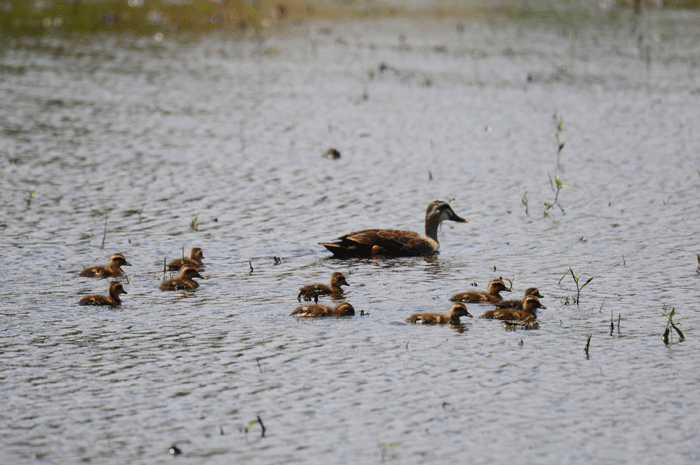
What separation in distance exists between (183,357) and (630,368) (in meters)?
5.30

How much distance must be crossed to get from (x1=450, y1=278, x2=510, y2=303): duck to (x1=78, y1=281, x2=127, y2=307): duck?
15.4 ft

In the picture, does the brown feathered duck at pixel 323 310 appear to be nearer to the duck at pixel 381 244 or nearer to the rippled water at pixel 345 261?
the rippled water at pixel 345 261

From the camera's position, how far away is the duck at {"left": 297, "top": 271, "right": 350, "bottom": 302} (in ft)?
43.2

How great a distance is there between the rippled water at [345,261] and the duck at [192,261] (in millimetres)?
400

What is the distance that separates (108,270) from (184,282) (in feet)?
4.45

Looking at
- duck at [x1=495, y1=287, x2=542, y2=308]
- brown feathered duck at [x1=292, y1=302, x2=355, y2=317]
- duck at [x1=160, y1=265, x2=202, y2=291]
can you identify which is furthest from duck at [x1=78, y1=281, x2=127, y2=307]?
duck at [x1=495, y1=287, x2=542, y2=308]

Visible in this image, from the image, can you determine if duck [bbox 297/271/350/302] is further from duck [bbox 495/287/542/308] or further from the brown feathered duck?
duck [bbox 495/287/542/308]

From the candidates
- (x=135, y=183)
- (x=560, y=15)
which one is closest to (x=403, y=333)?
(x=135, y=183)

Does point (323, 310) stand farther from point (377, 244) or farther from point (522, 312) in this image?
point (377, 244)

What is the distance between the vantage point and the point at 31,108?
1131 inches

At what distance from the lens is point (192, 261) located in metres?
14.5

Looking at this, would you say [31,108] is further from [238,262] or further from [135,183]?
[238,262]

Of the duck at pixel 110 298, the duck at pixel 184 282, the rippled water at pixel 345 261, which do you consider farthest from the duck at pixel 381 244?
the duck at pixel 110 298

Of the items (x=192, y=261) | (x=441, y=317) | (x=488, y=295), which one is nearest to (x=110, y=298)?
(x=192, y=261)
